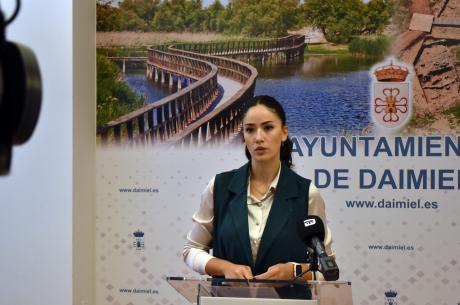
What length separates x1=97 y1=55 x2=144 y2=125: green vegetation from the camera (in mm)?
4090

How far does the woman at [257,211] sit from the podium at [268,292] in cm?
46

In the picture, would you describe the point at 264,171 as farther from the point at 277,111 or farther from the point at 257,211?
the point at 277,111

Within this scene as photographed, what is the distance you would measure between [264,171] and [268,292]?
1000 mm

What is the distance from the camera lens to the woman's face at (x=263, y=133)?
2.93 metres

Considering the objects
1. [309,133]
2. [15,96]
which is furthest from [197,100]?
[15,96]

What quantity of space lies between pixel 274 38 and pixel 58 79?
1.40 m

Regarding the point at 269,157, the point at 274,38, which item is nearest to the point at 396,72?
the point at 274,38

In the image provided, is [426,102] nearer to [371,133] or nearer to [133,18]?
[371,133]

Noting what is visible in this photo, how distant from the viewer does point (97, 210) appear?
4.09 metres

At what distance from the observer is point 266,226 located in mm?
2688

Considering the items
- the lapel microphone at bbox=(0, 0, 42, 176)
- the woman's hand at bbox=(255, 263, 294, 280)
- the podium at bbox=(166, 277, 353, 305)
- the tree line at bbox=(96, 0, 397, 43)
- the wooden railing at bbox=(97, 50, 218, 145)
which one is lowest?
the woman's hand at bbox=(255, 263, 294, 280)

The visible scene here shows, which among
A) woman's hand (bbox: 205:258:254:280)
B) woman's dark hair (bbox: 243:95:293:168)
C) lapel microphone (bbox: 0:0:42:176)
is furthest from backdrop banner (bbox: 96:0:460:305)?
lapel microphone (bbox: 0:0:42:176)

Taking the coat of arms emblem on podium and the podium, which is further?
the coat of arms emblem on podium

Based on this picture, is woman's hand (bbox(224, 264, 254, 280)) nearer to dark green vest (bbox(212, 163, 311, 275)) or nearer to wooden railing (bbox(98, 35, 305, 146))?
dark green vest (bbox(212, 163, 311, 275))
